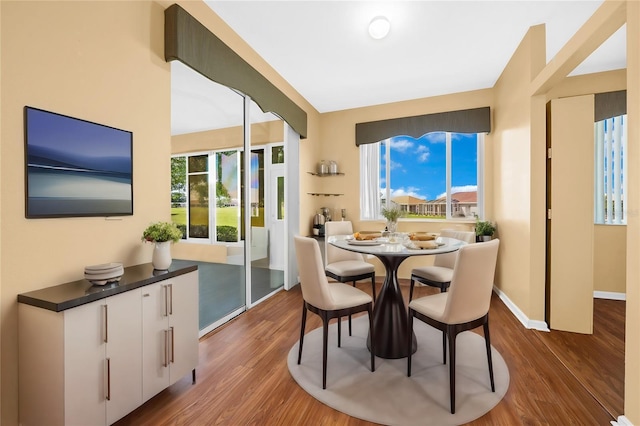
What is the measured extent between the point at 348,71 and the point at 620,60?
10.6 ft

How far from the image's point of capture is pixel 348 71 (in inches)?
139

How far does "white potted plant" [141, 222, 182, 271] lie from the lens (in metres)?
1.80

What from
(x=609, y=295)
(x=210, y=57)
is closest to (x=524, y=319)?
(x=609, y=295)

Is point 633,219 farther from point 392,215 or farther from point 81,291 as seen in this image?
point 81,291

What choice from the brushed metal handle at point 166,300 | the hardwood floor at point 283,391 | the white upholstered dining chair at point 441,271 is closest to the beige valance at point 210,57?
the brushed metal handle at point 166,300

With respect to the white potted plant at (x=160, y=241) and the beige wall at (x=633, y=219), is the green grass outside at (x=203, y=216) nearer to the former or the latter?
the white potted plant at (x=160, y=241)

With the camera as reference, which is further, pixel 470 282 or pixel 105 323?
pixel 470 282

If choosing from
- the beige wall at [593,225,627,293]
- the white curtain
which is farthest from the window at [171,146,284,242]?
the beige wall at [593,225,627,293]

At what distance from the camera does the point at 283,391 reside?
1.82 m

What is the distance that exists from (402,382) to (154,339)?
1660 millimetres

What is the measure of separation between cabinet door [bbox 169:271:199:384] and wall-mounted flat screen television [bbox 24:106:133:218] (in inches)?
24.9

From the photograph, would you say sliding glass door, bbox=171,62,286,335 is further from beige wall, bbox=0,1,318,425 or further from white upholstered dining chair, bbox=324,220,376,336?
white upholstered dining chair, bbox=324,220,376,336

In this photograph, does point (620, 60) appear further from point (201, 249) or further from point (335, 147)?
point (201, 249)

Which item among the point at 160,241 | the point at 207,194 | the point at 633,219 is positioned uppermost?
the point at 207,194
